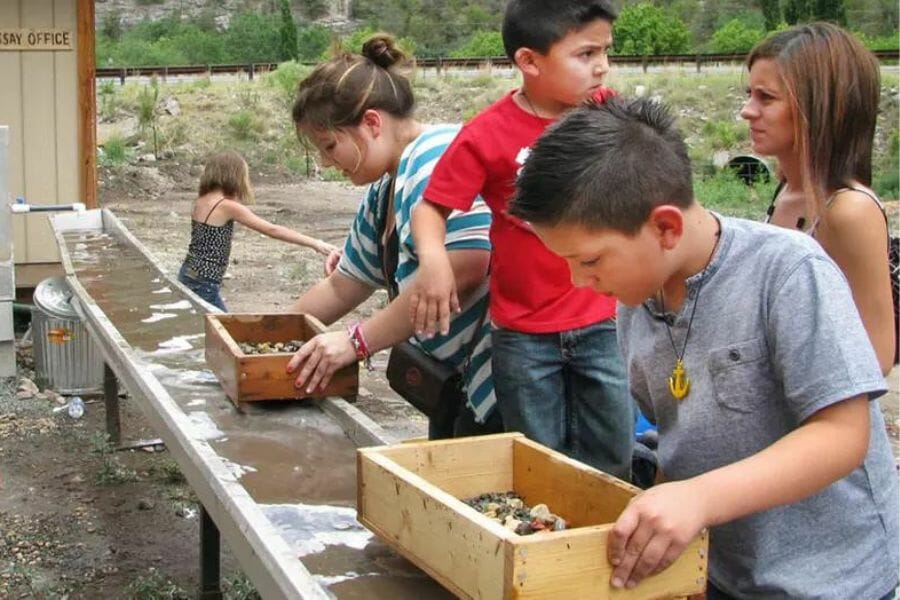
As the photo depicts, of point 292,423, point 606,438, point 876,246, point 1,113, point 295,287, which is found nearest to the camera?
point 876,246

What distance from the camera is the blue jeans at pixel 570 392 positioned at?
331 cm

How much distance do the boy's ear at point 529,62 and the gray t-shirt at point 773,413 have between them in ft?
4.24

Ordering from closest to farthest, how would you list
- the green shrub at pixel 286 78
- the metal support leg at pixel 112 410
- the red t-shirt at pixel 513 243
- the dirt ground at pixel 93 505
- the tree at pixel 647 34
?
the red t-shirt at pixel 513 243
the dirt ground at pixel 93 505
the metal support leg at pixel 112 410
the green shrub at pixel 286 78
the tree at pixel 647 34

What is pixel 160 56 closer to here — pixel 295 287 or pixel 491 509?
pixel 295 287

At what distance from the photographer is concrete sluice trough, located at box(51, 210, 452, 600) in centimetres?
248

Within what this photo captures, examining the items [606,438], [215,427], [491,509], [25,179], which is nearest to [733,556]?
[491,509]

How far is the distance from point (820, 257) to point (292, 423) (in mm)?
1915

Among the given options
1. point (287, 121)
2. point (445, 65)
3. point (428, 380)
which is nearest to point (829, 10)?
point (445, 65)

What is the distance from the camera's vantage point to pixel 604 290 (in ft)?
6.95

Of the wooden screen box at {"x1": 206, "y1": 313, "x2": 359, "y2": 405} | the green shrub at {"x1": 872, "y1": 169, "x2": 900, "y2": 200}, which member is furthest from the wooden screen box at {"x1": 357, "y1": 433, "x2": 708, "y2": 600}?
the green shrub at {"x1": 872, "y1": 169, "x2": 900, "y2": 200}

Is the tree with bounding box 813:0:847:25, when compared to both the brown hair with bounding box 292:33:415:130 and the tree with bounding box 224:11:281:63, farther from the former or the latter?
the brown hair with bounding box 292:33:415:130

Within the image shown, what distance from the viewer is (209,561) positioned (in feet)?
15.6

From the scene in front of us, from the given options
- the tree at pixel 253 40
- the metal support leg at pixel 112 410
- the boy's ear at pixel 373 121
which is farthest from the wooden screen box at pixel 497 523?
the tree at pixel 253 40

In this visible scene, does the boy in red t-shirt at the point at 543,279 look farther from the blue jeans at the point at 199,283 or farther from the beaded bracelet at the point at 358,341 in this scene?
the blue jeans at the point at 199,283
